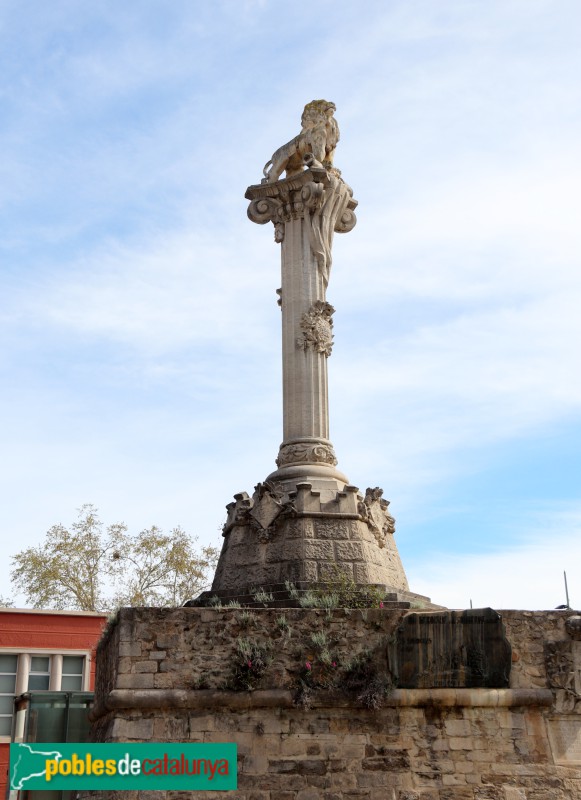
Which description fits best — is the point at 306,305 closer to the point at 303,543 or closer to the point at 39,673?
the point at 303,543

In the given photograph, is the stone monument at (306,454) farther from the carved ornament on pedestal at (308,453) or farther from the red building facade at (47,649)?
the red building facade at (47,649)

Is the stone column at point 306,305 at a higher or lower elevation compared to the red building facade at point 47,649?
higher

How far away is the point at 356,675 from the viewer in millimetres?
10594

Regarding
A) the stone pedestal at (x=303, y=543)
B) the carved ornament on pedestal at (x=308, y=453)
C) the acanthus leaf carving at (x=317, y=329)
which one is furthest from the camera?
the acanthus leaf carving at (x=317, y=329)

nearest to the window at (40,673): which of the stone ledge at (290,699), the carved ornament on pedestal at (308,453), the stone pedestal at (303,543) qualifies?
the stone pedestal at (303,543)

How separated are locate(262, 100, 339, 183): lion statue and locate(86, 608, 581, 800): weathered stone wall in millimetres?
6717

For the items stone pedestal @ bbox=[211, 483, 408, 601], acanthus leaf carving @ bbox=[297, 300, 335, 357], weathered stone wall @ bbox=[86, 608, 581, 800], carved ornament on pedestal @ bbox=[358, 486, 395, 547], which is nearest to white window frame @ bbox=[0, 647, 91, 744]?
stone pedestal @ bbox=[211, 483, 408, 601]

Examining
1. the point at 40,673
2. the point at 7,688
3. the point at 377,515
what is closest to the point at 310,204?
the point at 377,515

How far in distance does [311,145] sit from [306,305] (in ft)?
8.34

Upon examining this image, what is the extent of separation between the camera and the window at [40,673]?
2000 cm

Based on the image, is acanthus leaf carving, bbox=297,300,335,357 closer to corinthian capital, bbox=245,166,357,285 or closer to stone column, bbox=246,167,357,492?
stone column, bbox=246,167,357,492

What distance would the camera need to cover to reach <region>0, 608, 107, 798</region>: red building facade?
20.2 metres

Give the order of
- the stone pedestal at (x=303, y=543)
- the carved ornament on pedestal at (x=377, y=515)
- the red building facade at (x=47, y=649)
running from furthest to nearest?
the red building facade at (x=47, y=649) < the carved ornament on pedestal at (x=377, y=515) < the stone pedestal at (x=303, y=543)

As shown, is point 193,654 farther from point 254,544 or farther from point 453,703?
point 453,703
